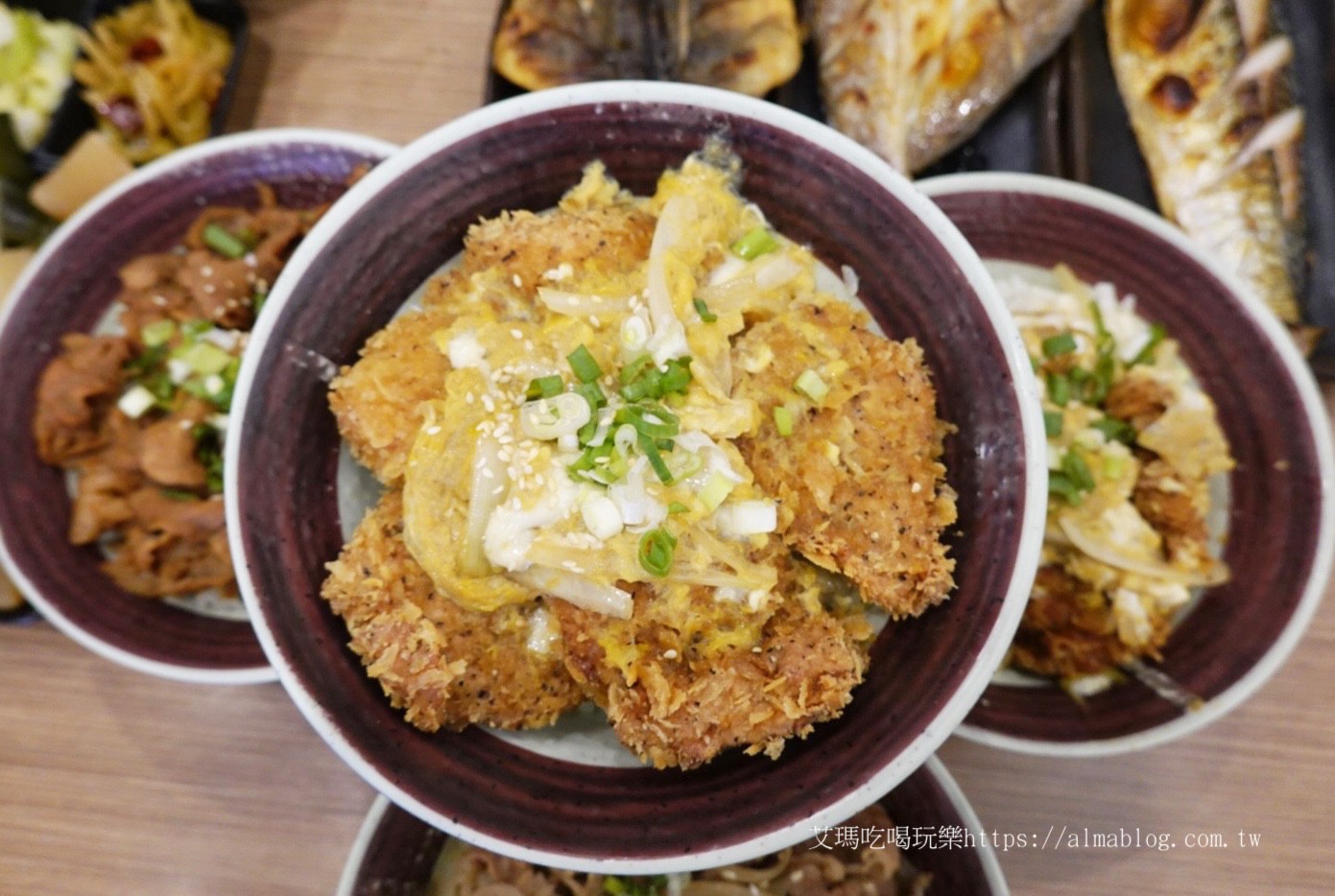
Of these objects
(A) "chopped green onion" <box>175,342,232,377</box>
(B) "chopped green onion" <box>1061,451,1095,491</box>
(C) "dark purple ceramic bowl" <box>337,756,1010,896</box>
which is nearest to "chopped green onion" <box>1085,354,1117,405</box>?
(B) "chopped green onion" <box>1061,451,1095,491</box>

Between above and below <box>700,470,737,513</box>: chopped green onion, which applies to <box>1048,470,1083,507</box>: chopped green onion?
above

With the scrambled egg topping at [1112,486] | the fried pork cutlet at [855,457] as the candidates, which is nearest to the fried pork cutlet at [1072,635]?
the scrambled egg topping at [1112,486]

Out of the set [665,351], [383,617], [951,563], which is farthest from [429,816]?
[951,563]

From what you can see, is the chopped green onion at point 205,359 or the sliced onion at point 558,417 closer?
the sliced onion at point 558,417

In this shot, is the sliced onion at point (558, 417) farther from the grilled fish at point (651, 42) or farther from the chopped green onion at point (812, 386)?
the grilled fish at point (651, 42)

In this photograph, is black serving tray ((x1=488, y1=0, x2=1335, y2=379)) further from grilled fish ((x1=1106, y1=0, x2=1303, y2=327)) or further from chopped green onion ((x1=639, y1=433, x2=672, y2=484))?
chopped green onion ((x1=639, y1=433, x2=672, y2=484))

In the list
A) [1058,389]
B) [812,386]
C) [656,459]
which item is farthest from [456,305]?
[1058,389]

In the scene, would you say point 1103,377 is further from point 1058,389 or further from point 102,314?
point 102,314
